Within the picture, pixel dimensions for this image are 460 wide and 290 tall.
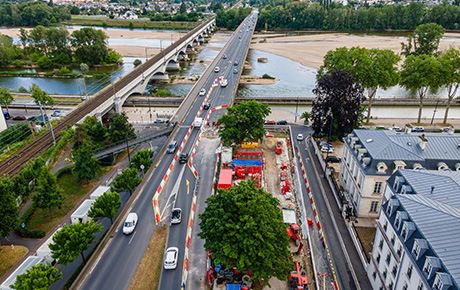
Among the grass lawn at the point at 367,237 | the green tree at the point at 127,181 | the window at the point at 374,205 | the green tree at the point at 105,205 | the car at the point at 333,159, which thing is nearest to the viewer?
the grass lawn at the point at 367,237

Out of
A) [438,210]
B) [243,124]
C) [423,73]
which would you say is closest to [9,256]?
[243,124]

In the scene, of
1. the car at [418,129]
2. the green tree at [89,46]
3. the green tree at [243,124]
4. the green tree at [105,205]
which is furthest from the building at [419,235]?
the green tree at [89,46]

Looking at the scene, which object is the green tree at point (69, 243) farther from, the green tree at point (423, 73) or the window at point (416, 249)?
the green tree at point (423, 73)

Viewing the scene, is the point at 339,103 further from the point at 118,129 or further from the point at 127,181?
the point at 118,129

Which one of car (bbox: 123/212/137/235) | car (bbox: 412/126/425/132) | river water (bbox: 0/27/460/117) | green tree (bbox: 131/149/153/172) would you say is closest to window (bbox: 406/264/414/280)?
car (bbox: 123/212/137/235)

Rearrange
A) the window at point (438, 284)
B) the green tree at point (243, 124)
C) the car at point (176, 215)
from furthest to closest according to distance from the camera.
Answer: the green tree at point (243, 124) → the car at point (176, 215) → the window at point (438, 284)

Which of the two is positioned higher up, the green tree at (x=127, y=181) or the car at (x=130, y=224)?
the green tree at (x=127, y=181)

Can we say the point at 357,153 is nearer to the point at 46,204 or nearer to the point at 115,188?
the point at 115,188
